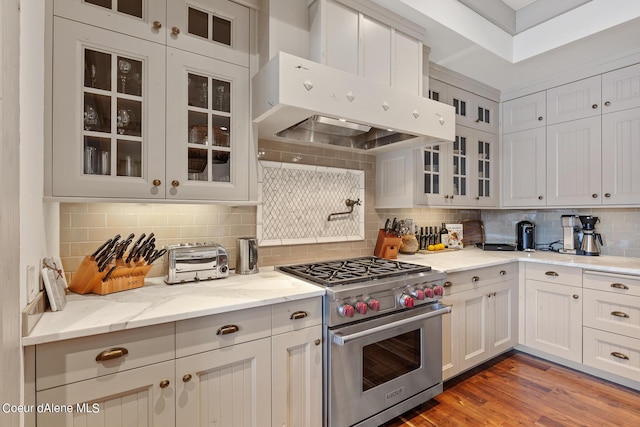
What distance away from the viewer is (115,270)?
150 cm

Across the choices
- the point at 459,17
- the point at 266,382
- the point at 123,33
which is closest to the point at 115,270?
the point at 266,382

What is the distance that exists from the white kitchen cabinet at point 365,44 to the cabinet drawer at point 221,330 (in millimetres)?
1389

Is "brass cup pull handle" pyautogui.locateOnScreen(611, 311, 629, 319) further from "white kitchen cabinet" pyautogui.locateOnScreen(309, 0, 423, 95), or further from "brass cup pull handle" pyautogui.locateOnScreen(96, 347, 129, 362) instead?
"brass cup pull handle" pyautogui.locateOnScreen(96, 347, 129, 362)

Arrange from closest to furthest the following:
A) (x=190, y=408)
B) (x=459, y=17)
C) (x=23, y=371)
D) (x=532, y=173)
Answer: (x=23, y=371) → (x=190, y=408) → (x=459, y=17) → (x=532, y=173)

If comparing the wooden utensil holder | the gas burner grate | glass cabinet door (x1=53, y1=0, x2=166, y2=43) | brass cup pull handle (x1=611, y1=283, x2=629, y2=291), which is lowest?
brass cup pull handle (x1=611, y1=283, x2=629, y2=291)

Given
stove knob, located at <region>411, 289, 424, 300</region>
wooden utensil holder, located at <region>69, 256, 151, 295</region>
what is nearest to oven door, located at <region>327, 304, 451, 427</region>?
stove knob, located at <region>411, 289, 424, 300</region>

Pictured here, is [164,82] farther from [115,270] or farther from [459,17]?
[459,17]

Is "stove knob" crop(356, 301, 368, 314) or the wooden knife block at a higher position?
the wooden knife block

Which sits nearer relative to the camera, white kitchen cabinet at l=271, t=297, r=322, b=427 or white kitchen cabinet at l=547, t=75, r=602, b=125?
white kitchen cabinet at l=271, t=297, r=322, b=427

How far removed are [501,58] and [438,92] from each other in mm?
515

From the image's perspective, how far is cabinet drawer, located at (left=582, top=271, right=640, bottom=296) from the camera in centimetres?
220

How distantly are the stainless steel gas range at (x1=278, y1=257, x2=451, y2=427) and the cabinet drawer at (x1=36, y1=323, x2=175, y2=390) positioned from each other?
78 cm

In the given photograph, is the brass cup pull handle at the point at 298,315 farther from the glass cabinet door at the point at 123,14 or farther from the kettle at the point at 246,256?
the glass cabinet door at the point at 123,14

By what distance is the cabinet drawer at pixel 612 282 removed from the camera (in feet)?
7.23
